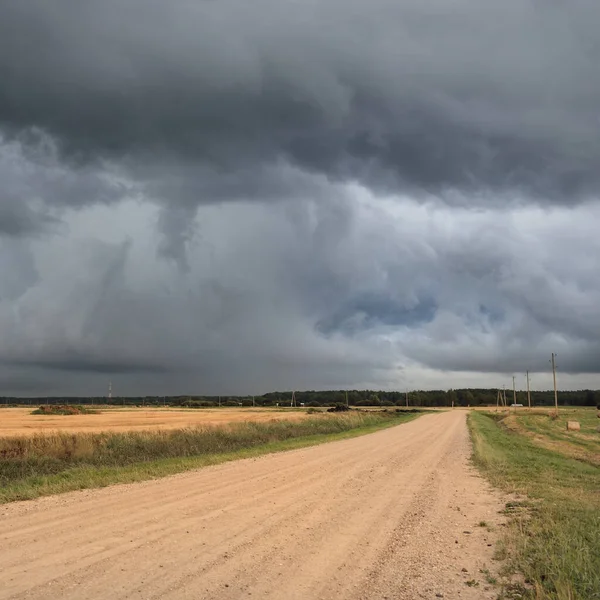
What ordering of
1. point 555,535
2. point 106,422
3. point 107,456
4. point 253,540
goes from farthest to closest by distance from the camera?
point 106,422 → point 107,456 → point 253,540 → point 555,535

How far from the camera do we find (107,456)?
26.0 m

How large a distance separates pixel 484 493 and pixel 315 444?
20926 millimetres

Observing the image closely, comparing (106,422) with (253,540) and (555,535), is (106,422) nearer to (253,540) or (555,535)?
(253,540)

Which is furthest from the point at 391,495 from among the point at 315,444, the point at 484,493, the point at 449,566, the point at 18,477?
the point at 315,444

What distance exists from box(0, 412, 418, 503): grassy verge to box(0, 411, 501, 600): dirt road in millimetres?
1900

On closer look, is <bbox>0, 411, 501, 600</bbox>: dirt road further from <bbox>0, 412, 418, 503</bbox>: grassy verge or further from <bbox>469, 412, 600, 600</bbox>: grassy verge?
<bbox>0, 412, 418, 503</bbox>: grassy verge

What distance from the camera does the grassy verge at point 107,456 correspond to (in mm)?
18109

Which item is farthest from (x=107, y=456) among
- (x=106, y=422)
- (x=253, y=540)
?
(x=106, y=422)

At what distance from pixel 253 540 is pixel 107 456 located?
58.1ft

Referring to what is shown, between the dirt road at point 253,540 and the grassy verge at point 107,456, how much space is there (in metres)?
1.90

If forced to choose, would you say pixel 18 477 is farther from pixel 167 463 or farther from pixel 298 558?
pixel 298 558

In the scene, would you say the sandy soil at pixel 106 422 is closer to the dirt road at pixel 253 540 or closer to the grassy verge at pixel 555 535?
the dirt road at pixel 253 540

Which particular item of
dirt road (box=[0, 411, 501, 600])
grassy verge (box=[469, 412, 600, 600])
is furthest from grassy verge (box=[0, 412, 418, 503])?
grassy verge (box=[469, 412, 600, 600])

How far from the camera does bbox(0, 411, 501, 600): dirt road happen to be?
759 cm
